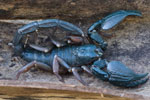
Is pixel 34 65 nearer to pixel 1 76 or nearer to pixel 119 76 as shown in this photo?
pixel 1 76

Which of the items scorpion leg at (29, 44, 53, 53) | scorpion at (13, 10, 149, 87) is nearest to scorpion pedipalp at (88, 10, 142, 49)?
scorpion at (13, 10, 149, 87)

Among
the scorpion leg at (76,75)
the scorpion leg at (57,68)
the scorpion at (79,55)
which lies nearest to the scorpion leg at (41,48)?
the scorpion at (79,55)

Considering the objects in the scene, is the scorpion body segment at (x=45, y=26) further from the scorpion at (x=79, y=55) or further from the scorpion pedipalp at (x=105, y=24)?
the scorpion pedipalp at (x=105, y=24)

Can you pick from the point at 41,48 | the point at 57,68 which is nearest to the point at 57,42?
the point at 41,48

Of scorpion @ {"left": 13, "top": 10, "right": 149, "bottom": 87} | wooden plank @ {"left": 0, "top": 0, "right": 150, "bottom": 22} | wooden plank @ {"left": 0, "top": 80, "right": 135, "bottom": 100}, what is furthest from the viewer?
wooden plank @ {"left": 0, "top": 0, "right": 150, "bottom": 22}

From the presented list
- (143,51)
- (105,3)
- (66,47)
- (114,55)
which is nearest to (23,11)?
(66,47)

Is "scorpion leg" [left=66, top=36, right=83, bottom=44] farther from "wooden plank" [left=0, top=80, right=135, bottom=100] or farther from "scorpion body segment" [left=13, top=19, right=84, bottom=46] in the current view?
"wooden plank" [left=0, top=80, right=135, bottom=100]
